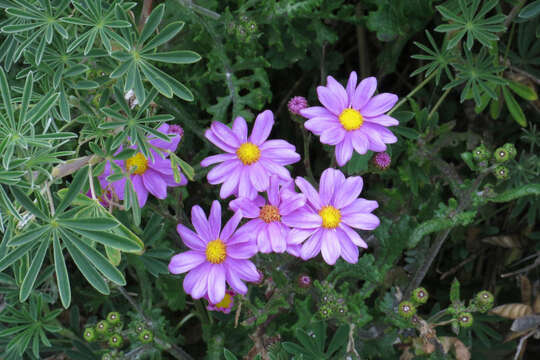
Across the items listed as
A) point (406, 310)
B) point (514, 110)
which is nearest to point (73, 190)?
point (406, 310)

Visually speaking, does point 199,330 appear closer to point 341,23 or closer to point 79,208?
point 79,208

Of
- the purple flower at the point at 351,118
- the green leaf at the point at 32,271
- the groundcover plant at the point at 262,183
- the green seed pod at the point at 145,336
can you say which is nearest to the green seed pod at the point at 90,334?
the groundcover plant at the point at 262,183

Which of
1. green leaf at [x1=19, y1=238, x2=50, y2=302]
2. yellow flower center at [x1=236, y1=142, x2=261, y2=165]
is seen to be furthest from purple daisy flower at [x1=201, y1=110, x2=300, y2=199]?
green leaf at [x1=19, y1=238, x2=50, y2=302]

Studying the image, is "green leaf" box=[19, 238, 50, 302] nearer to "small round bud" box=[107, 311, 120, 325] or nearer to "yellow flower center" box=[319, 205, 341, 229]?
"small round bud" box=[107, 311, 120, 325]

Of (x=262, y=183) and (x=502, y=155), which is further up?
(x=502, y=155)

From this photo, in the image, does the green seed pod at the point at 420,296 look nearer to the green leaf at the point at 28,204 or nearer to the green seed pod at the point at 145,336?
the green seed pod at the point at 145,336

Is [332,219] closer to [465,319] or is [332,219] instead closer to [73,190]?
[465,319]
